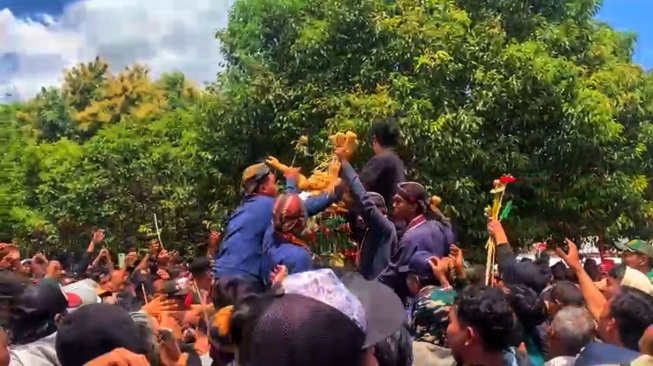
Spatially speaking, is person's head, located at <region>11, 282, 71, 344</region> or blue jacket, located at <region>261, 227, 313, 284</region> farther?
blue jacket, located at <region>261, 227, 313, 284</region>

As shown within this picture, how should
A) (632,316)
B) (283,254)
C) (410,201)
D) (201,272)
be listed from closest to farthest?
1. (632,316)
2. (283,254)
3. (410,201)
4. (201,272)

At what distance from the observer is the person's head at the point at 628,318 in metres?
4.11

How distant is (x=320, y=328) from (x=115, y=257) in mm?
23082

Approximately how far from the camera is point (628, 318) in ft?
13.5

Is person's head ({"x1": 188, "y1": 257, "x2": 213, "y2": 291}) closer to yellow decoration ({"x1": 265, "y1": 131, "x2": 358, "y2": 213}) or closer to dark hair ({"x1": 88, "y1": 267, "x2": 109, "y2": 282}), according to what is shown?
yellow decoration ({"x1": 265, "y1": 131, "x2": 358, "y2": 213})

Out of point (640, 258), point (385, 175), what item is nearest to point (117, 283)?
point (385, 175)

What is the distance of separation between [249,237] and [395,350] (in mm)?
2454

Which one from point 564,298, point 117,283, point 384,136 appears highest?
point 384,136

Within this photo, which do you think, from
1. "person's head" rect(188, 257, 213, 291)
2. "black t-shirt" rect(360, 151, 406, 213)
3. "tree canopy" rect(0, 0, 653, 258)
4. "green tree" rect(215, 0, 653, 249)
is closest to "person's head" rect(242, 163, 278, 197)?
"black t-shirt" rect(360, 151, 406, 213)

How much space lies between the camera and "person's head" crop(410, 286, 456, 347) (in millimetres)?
4148

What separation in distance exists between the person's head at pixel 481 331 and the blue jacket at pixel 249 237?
74.7 inches

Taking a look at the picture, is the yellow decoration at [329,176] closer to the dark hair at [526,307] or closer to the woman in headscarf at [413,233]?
the woman in headscarf at [413,233]

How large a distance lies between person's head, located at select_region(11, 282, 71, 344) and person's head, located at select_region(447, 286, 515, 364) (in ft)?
5.86

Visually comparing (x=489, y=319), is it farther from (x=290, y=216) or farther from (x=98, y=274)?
(x=98, y=274)
